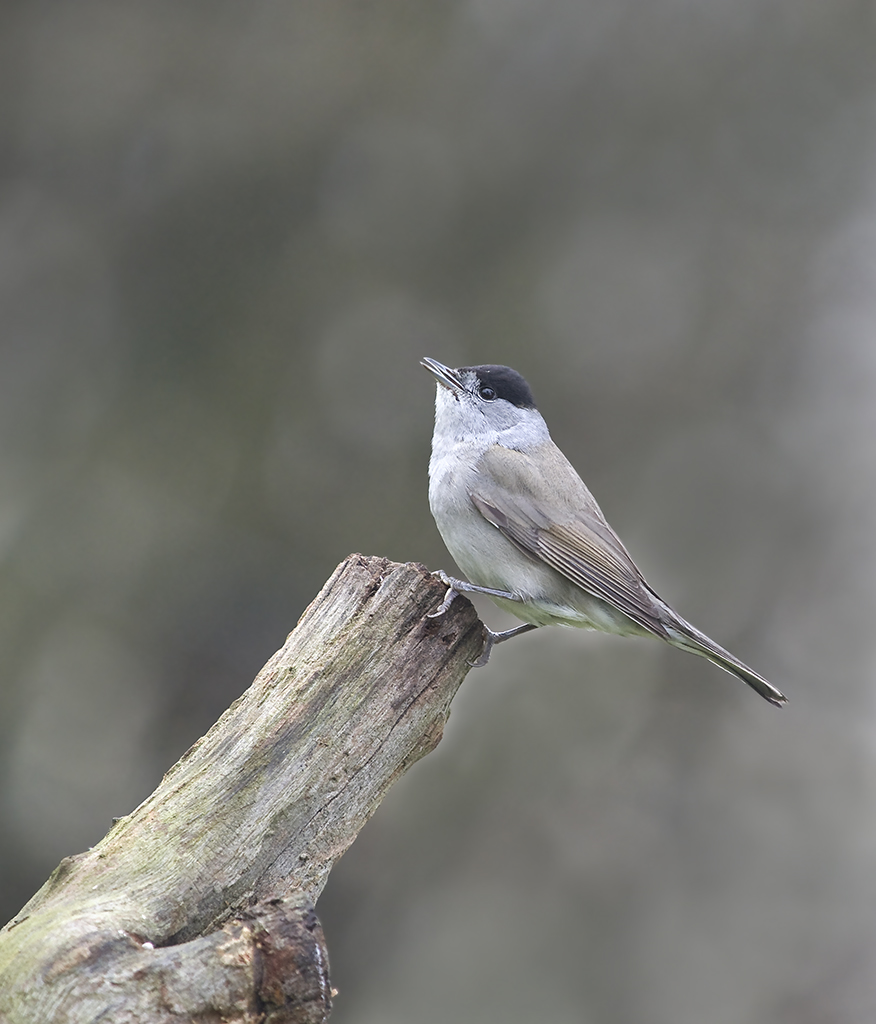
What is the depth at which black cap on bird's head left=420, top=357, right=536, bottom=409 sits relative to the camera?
4.98 m

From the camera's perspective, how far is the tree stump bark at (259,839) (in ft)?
7.83

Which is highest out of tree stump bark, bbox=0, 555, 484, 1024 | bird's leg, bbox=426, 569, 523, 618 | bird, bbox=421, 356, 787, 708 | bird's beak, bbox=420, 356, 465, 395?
bird's beak, bbox=420, 356, 465, 395

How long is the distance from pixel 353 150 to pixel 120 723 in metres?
4.42

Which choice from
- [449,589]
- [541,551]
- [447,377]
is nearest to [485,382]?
[447,377]

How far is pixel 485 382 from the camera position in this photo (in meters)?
5.00

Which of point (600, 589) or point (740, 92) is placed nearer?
point (600, 589)

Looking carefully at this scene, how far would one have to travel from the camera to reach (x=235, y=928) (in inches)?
95.3

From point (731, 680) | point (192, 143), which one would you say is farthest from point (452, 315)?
point (731, 680)

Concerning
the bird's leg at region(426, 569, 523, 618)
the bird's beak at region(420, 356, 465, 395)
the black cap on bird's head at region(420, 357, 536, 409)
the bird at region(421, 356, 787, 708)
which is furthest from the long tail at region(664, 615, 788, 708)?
the bird's beak at region(420, 356, 465, 395)

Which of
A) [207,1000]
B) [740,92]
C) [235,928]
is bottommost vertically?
[207,1000]

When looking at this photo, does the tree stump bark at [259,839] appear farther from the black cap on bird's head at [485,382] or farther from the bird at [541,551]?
the black cap on bird's head at [485,382]

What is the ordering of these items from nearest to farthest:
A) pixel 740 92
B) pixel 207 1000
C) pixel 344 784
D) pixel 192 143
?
pixel 207 1000 → pixel 344 784 → pixel 192 143 → pixel 740 92

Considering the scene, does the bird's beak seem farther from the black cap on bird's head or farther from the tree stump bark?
the tree stump bark

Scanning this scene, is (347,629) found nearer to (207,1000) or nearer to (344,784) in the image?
(344,784)
